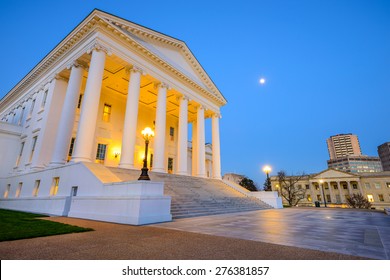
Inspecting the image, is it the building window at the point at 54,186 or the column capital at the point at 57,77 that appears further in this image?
the column capital at the point at 57,77

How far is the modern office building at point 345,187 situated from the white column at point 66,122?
62.3 meters

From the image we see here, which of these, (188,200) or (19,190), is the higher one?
(19,190)

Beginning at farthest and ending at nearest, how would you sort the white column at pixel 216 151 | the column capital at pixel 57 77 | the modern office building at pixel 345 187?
the modern office building at pixel 345 187 < the white column at pixel 216 151 < the column capital at pixel 57 77

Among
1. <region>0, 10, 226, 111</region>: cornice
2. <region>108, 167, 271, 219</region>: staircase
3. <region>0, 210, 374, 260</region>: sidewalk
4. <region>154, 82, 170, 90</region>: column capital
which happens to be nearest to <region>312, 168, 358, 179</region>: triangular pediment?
<region>0, 10, 226, 111</region>: cornice

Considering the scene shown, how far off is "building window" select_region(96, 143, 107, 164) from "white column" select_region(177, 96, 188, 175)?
7819 millimetres

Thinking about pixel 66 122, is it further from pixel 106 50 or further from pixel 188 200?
pixel 188 200

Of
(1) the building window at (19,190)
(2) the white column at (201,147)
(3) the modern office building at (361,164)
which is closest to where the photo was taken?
(1) the building window at (19,190)

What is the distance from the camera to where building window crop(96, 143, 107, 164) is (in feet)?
68.6

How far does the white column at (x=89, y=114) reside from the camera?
43.5 ft

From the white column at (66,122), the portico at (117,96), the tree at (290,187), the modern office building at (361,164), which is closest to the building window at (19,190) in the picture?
the portico at (117,96)

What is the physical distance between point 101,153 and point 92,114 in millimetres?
8411

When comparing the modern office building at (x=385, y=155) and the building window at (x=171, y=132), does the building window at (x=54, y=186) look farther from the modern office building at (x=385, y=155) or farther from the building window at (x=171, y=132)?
the modern office building at (x=385, y=155)

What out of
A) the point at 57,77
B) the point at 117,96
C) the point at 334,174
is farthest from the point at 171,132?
the point at 334,174

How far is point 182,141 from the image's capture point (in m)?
21.2
